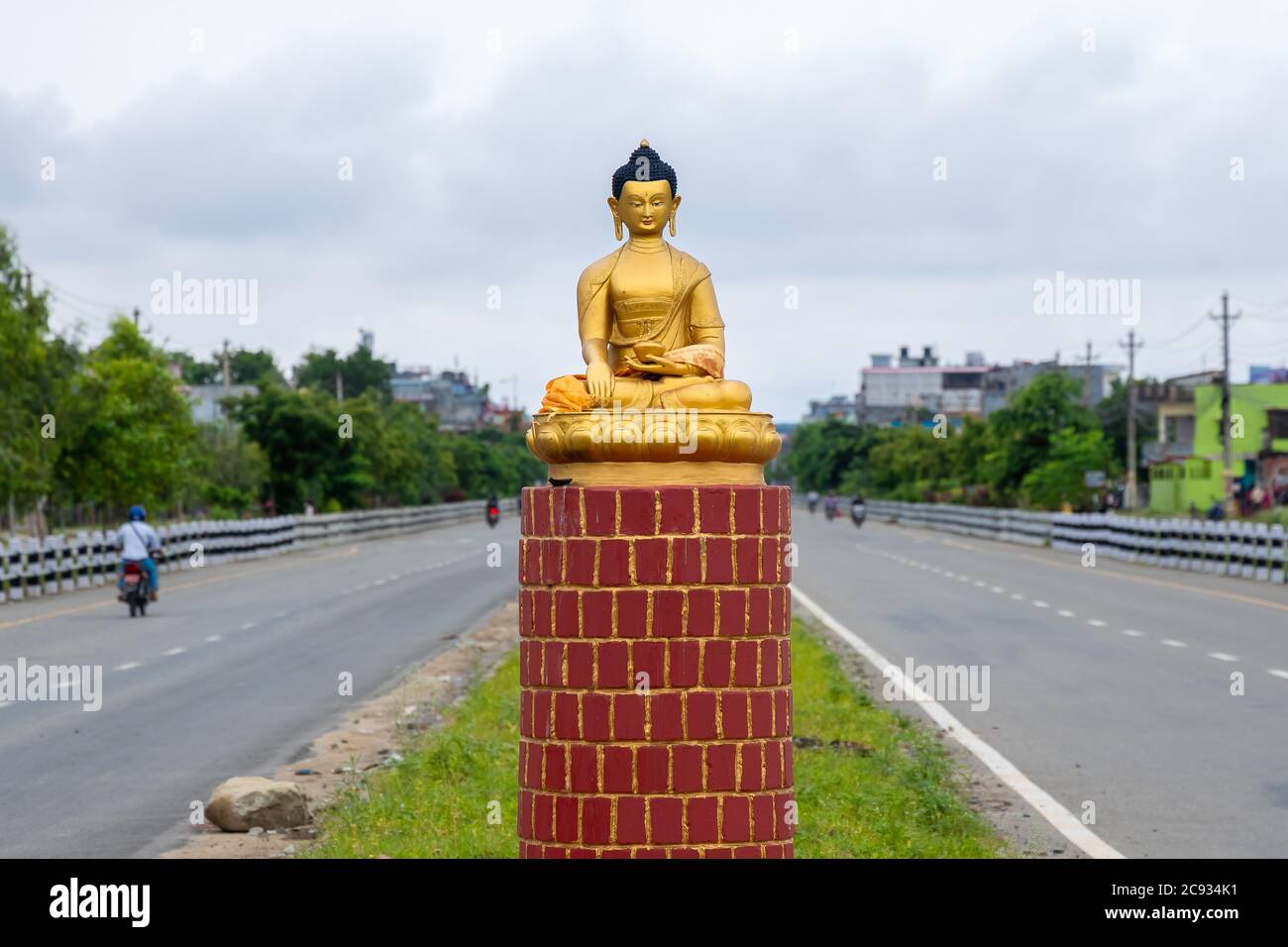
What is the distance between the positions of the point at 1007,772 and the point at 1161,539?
32121mm

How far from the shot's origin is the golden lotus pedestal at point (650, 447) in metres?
6.53

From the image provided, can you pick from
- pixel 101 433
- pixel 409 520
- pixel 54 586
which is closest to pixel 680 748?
pixel 54 586

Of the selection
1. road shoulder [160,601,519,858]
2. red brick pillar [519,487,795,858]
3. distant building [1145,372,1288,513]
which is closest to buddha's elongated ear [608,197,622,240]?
red brick pillar [519,487,795,858]

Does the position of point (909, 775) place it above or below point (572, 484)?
below

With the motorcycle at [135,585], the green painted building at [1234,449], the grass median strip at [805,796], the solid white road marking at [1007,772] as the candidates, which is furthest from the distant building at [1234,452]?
the grass median strip at [805,796]

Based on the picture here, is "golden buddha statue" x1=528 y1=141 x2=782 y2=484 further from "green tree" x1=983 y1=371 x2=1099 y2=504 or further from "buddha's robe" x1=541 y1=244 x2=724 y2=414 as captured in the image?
"green tree" x1=983 y1=371 x2=1099 y2=504

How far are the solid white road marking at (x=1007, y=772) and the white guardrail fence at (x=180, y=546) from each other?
1621cm

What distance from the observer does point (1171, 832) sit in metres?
10.4

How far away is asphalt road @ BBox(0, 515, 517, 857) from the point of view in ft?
38.2

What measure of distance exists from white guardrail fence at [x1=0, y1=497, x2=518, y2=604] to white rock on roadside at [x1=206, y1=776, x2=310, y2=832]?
20.4m

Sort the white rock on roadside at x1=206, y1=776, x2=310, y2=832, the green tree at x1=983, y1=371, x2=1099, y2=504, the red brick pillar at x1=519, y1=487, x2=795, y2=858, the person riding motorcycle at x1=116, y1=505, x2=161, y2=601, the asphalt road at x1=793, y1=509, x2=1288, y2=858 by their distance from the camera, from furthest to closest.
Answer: the green tree at x1=983, y1=371, x2=1099, y2=504 → the person riding motorcycle at x1=116, y1=505, x2=161, y2=601 → the asphalt road at x1=793, y1=509, x2=1288, y2=858 → the white rock on roadside at x1=206, y1=776, x2=310, y2=832 → the red brick pillar at x1=519, y1=487, x2=795, y2=858

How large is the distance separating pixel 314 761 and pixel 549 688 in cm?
751

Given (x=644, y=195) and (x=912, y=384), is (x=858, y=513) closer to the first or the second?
(x=644, y=195)
